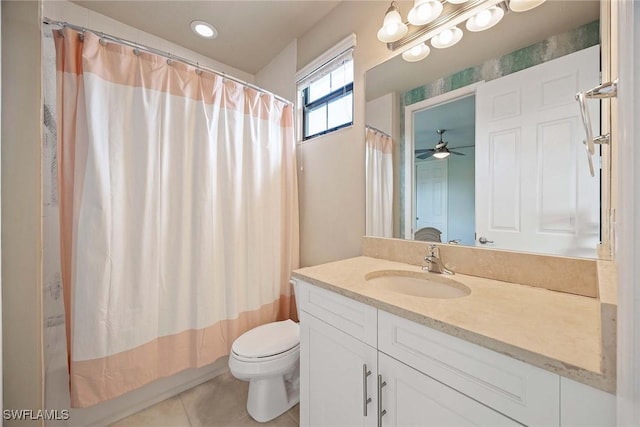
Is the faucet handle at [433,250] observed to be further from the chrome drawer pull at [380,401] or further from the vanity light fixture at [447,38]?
the vanity light fixture at [447,38]

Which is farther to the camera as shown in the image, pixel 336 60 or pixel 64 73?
pixel 336 60

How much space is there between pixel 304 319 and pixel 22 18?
141cm

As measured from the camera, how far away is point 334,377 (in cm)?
95

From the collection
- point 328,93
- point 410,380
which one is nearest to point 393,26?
point 328,93

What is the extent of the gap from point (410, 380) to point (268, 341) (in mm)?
895

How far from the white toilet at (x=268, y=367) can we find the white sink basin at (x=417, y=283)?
0.64 meters

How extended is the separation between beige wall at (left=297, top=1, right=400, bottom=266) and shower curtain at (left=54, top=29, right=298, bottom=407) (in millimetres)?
219

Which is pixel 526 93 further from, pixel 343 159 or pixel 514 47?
pixel 343 159

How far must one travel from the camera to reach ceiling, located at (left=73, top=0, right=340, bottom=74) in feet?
5.17

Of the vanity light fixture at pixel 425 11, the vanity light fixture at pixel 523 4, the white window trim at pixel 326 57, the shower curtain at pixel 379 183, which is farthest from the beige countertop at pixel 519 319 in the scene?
the white window trim at pixel 326 57

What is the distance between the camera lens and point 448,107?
1.16 metres

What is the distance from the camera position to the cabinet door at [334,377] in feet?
2.74

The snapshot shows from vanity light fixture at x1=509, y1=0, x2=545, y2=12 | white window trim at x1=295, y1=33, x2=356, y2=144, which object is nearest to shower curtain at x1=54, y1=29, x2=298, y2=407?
white window trim at x1=295, y1=33, x2=356, y2=144

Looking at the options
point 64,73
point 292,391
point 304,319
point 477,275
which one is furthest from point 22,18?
point 292,391
